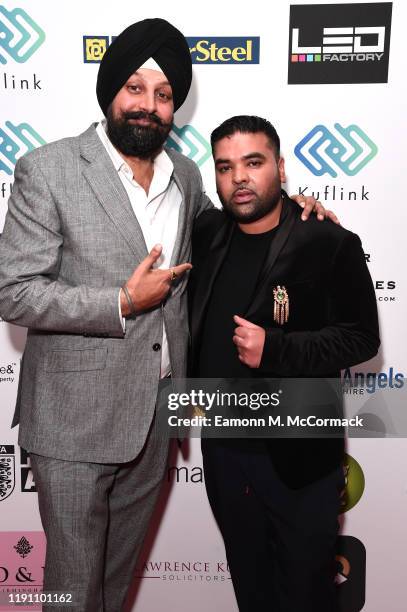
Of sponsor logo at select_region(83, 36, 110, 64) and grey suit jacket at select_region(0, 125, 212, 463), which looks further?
sponsor logo at select_region(83, 36, 110, 64)

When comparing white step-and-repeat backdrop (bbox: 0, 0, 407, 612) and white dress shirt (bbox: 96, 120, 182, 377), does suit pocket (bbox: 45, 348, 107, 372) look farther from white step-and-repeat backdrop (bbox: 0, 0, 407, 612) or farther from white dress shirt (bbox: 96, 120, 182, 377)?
white step-and-repeat backdrop (bbox: 0, 0, 407, 612)

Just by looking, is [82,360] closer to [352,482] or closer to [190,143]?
[190,143]

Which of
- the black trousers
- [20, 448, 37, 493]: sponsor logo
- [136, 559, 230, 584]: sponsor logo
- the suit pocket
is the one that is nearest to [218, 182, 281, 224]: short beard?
the suit pocket

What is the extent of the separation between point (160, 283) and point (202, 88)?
2.87 feet

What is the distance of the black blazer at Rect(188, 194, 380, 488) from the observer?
1.65 metres

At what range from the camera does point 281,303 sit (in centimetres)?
167

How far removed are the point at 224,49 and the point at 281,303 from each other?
3.25ft

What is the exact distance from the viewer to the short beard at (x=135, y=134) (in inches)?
65.5

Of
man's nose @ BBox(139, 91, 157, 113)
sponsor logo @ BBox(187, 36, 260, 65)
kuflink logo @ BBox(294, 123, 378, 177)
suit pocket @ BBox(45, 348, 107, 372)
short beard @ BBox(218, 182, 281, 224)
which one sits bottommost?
suit pocket @ BBox(45, 348, 107, 372)

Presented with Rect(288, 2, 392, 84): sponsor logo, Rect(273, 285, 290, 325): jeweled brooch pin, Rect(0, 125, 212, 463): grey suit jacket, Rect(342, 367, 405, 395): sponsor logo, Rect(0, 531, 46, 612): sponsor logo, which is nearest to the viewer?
Rect(0, 125, 212, 463): grey suit jacket

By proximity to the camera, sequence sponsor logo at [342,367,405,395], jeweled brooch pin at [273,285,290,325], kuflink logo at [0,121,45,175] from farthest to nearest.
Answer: sponsor logo at [342,367,405,395]
kuflink logo at [0,121,45,175]
jeweled brooch pin at [273,285,290,325]

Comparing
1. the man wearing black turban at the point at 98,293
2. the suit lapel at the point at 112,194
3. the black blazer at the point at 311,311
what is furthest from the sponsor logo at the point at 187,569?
the suit lapel at the point at 112,194

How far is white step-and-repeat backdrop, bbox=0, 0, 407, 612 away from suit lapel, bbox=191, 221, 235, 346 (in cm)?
41

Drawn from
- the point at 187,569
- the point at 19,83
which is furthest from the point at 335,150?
the point at 187,569
